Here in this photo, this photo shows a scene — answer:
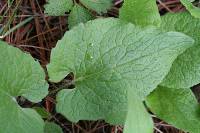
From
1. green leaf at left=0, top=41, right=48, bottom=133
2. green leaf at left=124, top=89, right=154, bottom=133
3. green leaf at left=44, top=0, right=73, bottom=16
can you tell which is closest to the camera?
green leaf at left=124, top=89, right=154, bottom=133

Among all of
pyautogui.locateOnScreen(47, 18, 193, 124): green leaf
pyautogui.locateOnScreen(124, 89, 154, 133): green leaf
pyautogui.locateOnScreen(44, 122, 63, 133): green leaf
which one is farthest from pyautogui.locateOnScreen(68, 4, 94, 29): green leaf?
pyautogui.locateOnScreen(124, 89, 154, 133): green leaf

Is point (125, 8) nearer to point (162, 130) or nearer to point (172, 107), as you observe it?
point (172, 107)

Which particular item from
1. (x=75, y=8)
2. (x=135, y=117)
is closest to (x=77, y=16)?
(x=75, y=8)

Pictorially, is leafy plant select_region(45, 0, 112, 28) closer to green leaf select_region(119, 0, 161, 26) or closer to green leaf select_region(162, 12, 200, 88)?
green leaf select_region(119, 0, 161, 26)

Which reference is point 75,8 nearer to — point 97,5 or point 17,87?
point 97,5

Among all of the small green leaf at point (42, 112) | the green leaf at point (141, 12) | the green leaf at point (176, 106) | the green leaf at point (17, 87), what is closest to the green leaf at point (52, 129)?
the small green leaf at point (42, 112)

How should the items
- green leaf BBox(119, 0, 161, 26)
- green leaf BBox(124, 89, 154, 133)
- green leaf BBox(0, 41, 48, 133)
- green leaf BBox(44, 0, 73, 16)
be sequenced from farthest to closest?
green leaf BBox(44, 0, 73, 16)
green leaf BBox(119, 0, 161, 26)
green leaf BBox(0, 41, 48, 133)
green leaf BBox(124, 89, 154, 133)

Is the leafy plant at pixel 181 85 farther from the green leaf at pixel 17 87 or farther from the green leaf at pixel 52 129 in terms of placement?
the green leaf at pixel 17 87
